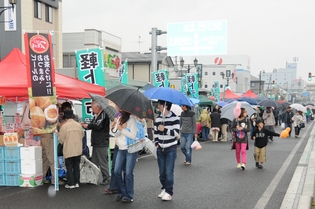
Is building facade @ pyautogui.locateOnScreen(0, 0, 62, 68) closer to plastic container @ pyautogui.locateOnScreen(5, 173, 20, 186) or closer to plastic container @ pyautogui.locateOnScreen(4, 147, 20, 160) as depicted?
plastic container @ pyautogui.locateOnScreen(4, 147, 20, 160)

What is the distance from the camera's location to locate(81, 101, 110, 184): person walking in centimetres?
783

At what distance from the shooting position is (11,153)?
26.0 feet

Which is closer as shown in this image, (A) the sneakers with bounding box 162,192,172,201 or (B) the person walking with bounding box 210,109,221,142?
(A) the sneakers with bounding box 162,192,172,201

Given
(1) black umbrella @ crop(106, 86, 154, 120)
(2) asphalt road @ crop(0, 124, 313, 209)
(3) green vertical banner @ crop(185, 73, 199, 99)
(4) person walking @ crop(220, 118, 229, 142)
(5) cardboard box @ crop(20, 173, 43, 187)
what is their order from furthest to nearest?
(3) green vertical banner @ crop(185, 73, 199, 99) < (4) person walking @ crop(220, 118, 229, 142) < (5) cardboard box @ crop(20, 173, 43, 187) < (2) asphalt road @ crop(0, 124, 313, 209) < (1) black umbrella @ crop(106, 86, 154, 120)

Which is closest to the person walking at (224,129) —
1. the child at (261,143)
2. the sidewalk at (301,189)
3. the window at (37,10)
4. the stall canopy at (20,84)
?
the sidewalk at (301,189)

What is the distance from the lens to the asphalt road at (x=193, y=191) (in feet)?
21.7

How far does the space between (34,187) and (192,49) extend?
48.2 ft

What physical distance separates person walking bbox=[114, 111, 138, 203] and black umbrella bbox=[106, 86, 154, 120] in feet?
1.11

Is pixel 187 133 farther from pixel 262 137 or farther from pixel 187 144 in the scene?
pixel 262 137

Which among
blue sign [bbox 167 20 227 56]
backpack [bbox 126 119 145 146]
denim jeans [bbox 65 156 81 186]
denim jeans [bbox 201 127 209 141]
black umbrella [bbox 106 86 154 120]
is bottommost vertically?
denim jeans [bbox 201 127 209 141]

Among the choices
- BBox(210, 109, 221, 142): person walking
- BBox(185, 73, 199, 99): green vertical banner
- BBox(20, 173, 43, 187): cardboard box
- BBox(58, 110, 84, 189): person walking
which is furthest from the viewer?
BBox(185, 73, 199, 99): green vertical banner

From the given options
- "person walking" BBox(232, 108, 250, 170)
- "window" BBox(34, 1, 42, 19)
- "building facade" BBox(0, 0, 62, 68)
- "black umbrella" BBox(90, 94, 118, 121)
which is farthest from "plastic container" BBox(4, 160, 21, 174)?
"window" BBox(34, 1, 42, 19)

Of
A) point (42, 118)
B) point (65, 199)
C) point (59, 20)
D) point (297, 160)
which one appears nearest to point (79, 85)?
point (42, 118)

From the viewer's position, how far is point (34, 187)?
25.7 feet
